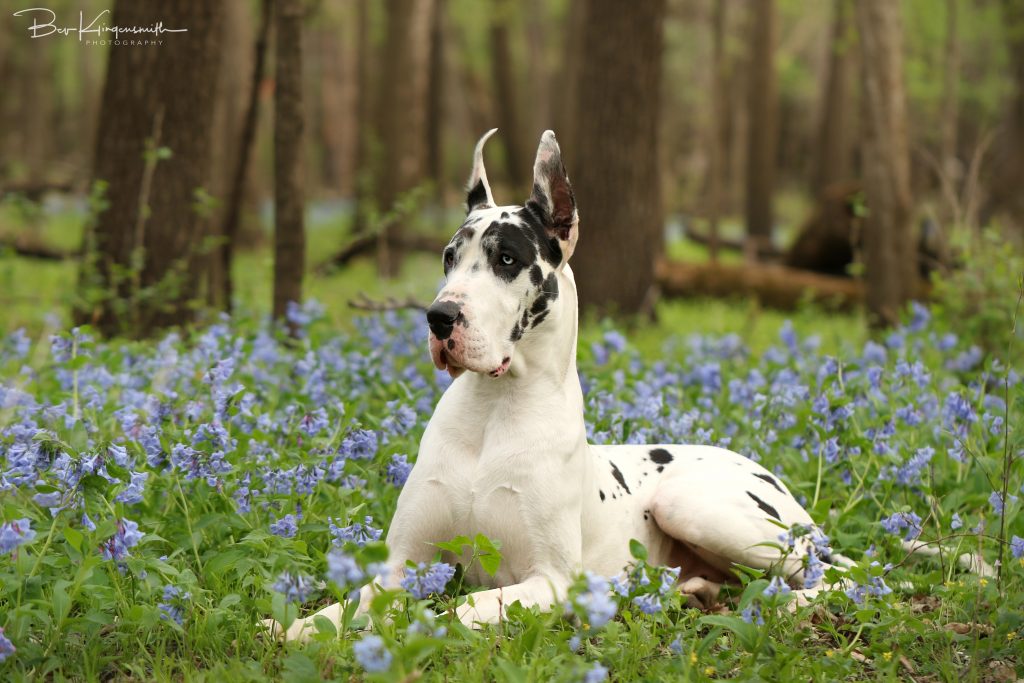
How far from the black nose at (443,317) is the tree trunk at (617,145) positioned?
674 cm

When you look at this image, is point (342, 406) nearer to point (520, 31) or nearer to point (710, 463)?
point (710, 463)

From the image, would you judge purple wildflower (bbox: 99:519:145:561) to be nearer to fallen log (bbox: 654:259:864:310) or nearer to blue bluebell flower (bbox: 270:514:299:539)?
blue bluebell flower (bbox: 270:514:299:539)

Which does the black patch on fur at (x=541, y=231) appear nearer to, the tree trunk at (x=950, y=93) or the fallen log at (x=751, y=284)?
the fallen log at (x=751, y=284)

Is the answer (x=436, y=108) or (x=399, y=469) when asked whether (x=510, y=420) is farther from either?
(x=436, y=108)

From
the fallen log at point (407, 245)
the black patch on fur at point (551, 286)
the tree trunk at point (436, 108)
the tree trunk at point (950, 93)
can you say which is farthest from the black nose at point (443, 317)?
the tree trunk at point (436, 108)

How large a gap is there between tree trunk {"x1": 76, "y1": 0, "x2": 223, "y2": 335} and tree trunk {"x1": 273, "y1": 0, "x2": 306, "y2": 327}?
982 millimetres

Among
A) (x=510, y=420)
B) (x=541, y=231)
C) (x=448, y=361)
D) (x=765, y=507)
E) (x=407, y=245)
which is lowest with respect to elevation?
(x=407, y=245)

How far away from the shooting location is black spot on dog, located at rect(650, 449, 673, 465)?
4.39 metres

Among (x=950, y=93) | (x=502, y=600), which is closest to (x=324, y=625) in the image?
(x=502, y=600)

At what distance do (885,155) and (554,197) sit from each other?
631cm

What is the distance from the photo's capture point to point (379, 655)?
2.21 meters

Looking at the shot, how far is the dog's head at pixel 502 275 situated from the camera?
336 cm

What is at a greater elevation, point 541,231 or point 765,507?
point 541,231

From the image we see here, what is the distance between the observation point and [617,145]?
10023 mm
